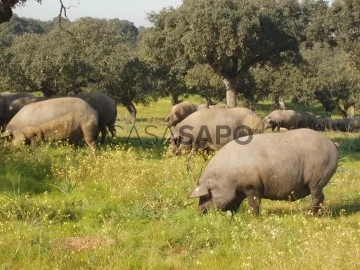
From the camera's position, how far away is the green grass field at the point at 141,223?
239 inches

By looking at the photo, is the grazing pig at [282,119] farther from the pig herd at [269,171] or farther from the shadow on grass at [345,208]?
the pig herd at [269,171]

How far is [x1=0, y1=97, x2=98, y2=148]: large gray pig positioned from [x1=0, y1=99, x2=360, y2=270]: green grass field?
4.00 ft

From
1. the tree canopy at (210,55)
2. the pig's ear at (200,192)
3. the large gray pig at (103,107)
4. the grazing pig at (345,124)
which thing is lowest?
the grazing pig at (345,124)

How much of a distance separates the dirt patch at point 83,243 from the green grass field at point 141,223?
1cm

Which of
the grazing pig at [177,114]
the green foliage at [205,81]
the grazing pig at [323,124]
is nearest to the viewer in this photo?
the grazing pig at [177,114]

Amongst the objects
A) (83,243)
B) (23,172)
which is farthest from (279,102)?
(83,243)

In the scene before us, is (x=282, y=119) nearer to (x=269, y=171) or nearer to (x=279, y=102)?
(x=279, y=102)

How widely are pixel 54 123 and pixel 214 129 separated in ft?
14.6

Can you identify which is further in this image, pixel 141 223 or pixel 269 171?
pixel 269 171

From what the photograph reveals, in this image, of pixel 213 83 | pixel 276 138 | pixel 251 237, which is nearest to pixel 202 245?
pixel 251 237

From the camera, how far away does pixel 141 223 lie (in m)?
7.84

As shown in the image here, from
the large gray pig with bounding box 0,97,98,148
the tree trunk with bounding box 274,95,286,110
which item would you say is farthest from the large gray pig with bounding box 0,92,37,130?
the tree trunk with bounding box 274,95,286,110

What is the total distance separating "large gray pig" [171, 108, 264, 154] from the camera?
46.8 feet

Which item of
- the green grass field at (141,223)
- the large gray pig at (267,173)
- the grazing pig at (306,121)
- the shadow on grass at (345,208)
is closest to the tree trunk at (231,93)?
the grazing pig at (306,121)
